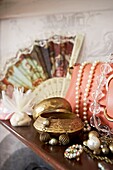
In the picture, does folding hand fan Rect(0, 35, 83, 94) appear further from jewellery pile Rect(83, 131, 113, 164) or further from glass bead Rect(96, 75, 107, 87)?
jewellery pile Rect(83, 131, 113, 164)

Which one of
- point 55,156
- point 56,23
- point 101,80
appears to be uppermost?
point 56,23

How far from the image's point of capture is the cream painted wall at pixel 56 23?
694mm

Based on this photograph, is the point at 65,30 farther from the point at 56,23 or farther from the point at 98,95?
the point at 98,95

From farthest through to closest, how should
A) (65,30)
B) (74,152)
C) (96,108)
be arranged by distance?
(65,30) < (96,108) < (74,152)

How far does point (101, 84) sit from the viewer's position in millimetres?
483

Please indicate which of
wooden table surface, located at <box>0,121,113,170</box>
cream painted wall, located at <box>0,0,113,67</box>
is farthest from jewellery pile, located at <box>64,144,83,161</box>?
cream painted wall, located at <box>0,0,113,67</box>

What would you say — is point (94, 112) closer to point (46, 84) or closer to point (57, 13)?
point (46, 84)

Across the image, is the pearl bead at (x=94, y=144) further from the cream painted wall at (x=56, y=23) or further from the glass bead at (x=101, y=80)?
the cream painted wall at (x=56, y=23)

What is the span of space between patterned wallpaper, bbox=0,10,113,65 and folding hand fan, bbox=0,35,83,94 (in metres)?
0.02

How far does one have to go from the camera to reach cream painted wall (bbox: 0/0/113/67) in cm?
69

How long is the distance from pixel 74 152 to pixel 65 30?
0.47 metres

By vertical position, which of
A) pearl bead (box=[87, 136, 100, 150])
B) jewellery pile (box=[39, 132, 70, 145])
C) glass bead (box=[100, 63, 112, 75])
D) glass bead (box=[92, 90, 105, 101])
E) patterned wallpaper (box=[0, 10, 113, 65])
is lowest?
jewellery pile (box=[39, 132, 70, 145])

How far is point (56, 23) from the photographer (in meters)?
0.79

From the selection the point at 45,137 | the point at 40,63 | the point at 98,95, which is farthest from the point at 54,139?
the point at 40,63
